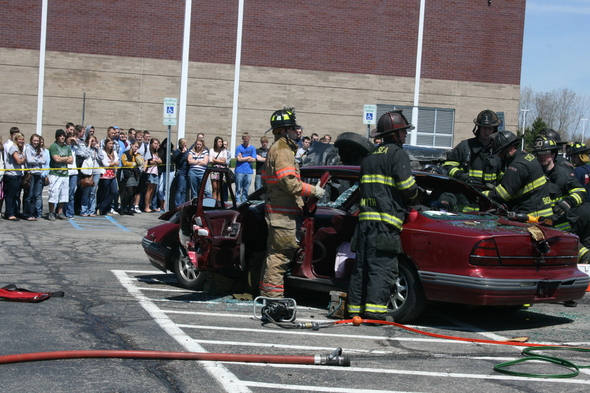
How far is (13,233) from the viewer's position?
1321 cm

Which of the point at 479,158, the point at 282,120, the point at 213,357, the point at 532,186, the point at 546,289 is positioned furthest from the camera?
the point at 479,158

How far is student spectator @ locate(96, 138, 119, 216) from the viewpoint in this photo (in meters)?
16.4

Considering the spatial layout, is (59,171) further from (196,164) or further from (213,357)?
(213,357)

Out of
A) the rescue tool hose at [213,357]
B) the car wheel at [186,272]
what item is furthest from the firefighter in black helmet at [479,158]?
the rescue tool hose at [213,357]

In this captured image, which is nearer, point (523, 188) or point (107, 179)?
point (523, 188)

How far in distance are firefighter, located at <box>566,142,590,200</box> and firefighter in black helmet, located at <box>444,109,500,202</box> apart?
2.19 metres

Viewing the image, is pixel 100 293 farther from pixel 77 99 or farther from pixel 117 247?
pixel 77 99

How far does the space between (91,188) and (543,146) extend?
32.3ft

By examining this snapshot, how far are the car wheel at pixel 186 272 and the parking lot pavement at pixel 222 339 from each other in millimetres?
145

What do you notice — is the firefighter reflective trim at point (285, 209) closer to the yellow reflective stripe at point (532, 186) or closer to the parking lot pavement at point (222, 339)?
the parking lot pavement at point (222, 339)

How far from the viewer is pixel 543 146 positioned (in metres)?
9.75

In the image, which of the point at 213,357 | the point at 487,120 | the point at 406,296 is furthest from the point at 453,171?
the point at 213,357

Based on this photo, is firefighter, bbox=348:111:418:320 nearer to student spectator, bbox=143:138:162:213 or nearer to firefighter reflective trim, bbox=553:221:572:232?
firefighter reflective trim, bbox=553:221:572:232

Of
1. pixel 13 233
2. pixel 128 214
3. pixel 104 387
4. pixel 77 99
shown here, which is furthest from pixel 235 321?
pixel 77 99
